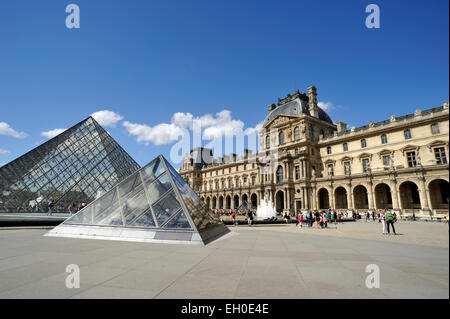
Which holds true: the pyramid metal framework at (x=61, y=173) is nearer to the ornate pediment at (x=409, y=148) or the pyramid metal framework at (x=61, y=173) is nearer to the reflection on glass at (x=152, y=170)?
the reflection on glass at (x=152, y=170)

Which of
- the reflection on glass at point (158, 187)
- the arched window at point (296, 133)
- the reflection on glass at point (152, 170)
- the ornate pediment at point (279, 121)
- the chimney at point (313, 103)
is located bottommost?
the reflection on glass at point (158, 187)

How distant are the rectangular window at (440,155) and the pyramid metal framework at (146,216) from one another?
33279 millimetres

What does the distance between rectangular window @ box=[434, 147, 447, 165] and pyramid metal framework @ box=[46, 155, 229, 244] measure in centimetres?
3328

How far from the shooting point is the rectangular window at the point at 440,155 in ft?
94.5

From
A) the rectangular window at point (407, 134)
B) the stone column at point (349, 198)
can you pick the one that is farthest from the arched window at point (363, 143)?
the stone column at point (349, 198)

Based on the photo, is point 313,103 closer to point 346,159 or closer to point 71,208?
point 346,159

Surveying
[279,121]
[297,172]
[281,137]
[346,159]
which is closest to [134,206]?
[346,159]

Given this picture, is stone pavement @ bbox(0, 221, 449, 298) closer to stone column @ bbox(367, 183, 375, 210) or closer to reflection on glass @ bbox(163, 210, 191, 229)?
reflection on glass @ bbox(163, 210, 191, 229)

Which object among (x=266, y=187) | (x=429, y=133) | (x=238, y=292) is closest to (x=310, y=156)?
(x=266, y=187)

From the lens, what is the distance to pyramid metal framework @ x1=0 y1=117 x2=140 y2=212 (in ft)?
68.3

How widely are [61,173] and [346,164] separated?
42109 mm

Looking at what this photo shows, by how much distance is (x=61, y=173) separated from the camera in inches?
891
